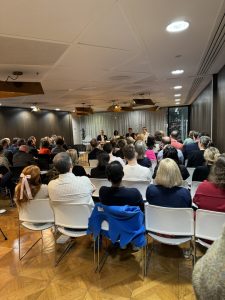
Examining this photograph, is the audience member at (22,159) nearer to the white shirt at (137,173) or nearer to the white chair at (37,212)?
the white chair at (37,212)

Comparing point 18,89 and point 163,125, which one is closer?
point 18,89

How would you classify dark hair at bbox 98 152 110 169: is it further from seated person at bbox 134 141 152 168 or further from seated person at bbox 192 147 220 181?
seated person at bbox 192 147 220 181

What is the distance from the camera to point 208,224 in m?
2.20

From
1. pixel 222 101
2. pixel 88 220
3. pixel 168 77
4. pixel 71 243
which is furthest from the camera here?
pixel 168 77

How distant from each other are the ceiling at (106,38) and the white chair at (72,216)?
187 cm

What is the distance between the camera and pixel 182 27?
105 inches

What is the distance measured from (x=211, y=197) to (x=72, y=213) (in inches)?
57.7

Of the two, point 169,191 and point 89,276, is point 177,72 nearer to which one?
point 169,191

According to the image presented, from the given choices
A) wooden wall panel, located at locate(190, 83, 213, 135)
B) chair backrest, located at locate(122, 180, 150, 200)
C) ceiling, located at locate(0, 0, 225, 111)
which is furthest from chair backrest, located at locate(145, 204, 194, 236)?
wooden wall panel, located at locate(190, 83, 213, 135)

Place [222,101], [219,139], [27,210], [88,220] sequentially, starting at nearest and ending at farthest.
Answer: [88,220]
[27,210]
[222,101]
[219,139]

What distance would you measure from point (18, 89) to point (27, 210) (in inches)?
96.6

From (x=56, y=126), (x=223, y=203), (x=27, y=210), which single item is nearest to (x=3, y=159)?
(x=27, y=210)

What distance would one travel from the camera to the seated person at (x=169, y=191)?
246cm

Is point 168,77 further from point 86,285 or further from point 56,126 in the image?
point 56,126
